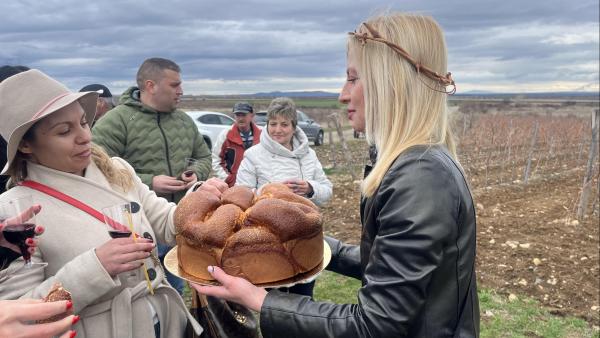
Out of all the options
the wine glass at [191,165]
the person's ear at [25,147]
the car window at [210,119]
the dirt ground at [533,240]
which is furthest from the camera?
the car window at [210,119]

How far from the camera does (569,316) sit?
17.8 ft

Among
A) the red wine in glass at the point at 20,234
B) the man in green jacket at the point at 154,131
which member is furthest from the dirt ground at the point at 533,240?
the red wine in glass at the point at 20,234

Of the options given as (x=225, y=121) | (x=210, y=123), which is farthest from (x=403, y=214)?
(x=225, y=121)

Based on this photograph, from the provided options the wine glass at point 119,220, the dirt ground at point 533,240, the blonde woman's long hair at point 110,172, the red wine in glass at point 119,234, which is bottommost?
the dirt ground at point 533,240

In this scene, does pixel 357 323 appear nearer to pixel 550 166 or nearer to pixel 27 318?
pixel 27 318

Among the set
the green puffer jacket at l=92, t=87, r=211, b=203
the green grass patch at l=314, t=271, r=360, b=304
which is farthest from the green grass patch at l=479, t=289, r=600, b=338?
the green puffer jacket at l=92, t=87, r=211, b=203

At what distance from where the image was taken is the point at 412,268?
1612mm

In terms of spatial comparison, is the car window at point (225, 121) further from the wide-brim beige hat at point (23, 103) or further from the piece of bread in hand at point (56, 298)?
the piece of bread in hand at point (56, 298)

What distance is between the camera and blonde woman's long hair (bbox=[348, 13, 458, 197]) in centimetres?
183

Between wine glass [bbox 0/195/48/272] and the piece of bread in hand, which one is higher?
wine glass [bbox 0/195/48/272]

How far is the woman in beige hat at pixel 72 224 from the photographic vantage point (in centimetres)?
203

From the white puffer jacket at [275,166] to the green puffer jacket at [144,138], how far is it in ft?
1.78

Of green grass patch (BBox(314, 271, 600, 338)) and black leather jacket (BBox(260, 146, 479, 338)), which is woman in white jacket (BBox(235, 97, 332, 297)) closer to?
green grass patch (BBox(314, 271, 600, 338))

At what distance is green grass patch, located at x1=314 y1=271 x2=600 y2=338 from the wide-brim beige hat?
14.5 ft
